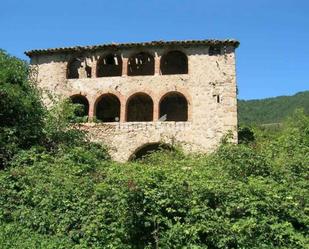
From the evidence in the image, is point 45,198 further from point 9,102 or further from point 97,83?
point 97,83

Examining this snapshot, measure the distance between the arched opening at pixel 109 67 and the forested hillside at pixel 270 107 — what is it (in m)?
46.4

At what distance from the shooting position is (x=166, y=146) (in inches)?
859

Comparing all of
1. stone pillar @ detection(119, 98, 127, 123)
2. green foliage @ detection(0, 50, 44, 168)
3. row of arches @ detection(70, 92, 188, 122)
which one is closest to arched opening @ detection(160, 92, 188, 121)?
row of arches @ detection(70, 92, 188, 122)

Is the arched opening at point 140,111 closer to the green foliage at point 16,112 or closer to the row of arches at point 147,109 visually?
the row of arches at point 147,109

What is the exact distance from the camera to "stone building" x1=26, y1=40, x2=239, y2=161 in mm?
22125

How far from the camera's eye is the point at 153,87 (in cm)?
2319

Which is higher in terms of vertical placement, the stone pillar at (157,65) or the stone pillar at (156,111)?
the stone pillar at (157,65)

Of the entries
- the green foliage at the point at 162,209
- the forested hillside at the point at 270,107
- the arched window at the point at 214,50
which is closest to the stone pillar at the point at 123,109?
the arched window at the point at 214,50

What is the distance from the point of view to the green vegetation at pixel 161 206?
8969 millimetres

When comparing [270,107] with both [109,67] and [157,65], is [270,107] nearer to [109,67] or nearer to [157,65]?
[109,67]

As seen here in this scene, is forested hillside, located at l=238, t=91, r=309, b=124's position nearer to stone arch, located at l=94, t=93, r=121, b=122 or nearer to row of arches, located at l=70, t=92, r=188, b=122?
row of arches, located at l=70, t=92, r=188, b=122

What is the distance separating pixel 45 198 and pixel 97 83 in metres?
13.9

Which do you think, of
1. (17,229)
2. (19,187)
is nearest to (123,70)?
(19,187)

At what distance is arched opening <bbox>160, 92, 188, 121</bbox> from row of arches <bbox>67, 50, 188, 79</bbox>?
160 cm
